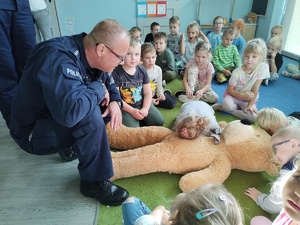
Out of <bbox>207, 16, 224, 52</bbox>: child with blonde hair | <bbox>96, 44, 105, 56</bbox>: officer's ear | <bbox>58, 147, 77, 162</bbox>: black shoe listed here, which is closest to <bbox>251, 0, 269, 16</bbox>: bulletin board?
<bbox>207, 16, 224, 52</bbox>: child with blonde hair

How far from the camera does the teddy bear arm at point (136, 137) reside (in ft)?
5.55

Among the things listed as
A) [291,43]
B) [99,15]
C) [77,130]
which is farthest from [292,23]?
[77,130]

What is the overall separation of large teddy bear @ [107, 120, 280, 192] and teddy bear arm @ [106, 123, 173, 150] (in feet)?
0.48

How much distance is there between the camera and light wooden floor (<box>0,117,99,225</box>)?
4.18 ft

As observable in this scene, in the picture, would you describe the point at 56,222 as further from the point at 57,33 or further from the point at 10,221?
the point at 57,33

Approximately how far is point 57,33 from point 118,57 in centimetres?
394

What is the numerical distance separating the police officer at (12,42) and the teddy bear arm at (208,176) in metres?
1.32

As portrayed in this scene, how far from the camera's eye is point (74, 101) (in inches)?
41.0

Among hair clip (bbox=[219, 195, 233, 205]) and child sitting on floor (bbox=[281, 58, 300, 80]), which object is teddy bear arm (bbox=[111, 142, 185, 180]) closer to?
hair clip (bbox=[219, 195, 233, 205])

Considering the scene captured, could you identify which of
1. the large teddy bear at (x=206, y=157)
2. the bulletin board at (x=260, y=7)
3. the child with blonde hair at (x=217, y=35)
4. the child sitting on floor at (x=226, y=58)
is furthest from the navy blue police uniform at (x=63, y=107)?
the bulletin board at (x=260, y=7)

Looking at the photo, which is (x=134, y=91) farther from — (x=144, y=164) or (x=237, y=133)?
(x=237, y=133)

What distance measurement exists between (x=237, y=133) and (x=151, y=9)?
3.68 meters

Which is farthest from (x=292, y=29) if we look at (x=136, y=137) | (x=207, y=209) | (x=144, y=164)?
(x=207, y=209)

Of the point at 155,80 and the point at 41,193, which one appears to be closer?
the point at 41,193
